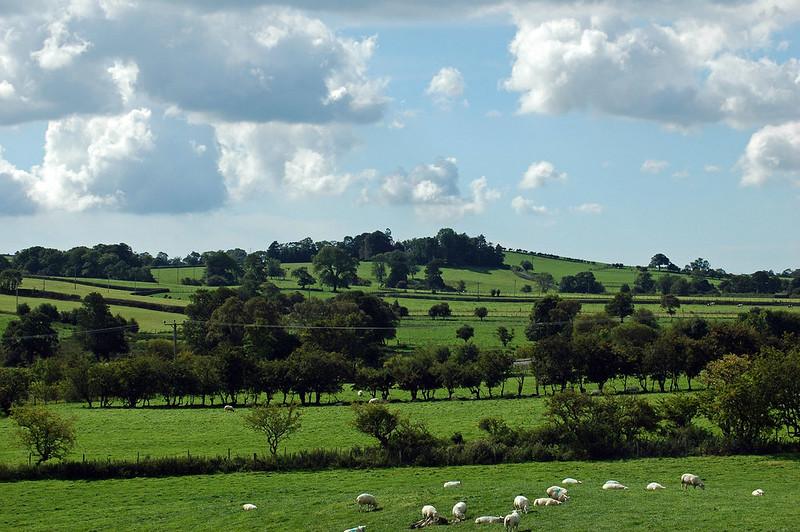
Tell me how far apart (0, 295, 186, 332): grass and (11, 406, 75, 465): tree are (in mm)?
91406

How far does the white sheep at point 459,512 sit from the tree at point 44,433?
109ft

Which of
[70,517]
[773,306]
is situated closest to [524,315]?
[773,306]

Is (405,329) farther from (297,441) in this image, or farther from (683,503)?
(683,503)

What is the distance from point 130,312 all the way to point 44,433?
349 ft

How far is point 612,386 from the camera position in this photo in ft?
346

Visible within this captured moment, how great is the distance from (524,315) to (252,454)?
392 ft

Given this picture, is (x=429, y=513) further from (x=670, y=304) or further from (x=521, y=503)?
(x=670, y=304)

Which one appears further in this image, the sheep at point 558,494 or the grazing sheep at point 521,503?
the sheep at point 558,494

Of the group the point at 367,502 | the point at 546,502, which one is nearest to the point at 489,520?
the point at 546,502

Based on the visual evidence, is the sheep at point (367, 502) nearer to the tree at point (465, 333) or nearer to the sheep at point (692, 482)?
the sheep at point (692, 482)

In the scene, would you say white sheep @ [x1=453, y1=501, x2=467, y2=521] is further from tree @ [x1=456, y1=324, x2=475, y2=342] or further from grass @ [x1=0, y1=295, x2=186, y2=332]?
grass @ [x1=0, y1=295, x2=186, y2=332]

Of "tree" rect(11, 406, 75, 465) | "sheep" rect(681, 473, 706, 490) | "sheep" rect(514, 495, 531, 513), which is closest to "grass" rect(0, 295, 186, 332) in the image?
"tree" rect(11, 406, 75, 465)

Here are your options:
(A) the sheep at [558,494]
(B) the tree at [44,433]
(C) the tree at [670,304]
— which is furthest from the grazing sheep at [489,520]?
(C) the tree at [670,304]

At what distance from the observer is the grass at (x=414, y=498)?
39250 millimetres
